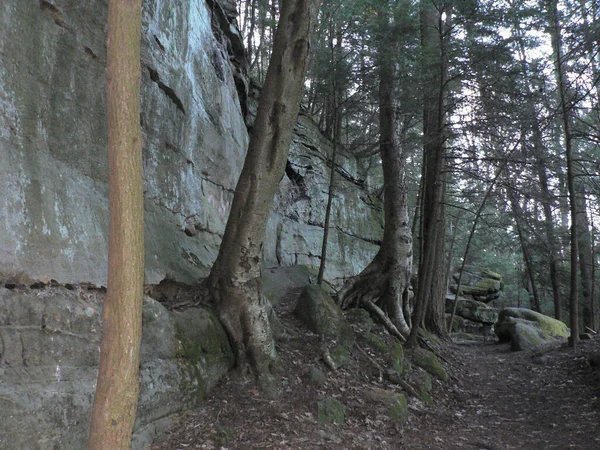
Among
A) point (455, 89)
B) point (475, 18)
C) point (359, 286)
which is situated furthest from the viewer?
point (455, 89)

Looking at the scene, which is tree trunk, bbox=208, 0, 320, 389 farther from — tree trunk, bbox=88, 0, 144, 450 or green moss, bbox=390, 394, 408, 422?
tree trunk, bbox=88, 0, 144, 450

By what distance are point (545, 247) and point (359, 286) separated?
27.1 feet

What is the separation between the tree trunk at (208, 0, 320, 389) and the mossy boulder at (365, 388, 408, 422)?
1.69 m

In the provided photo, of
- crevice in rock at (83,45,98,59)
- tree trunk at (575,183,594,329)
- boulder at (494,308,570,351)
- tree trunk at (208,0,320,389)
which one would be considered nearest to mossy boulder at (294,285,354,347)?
tree trunk at (208,0,320,389)

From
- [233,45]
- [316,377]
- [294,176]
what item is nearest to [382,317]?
[316,377]

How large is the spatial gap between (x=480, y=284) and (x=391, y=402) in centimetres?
2214

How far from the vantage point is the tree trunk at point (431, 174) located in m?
9.98

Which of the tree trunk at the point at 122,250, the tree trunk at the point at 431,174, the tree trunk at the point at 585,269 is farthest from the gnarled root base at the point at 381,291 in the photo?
the tree trunk at the point at 585,269

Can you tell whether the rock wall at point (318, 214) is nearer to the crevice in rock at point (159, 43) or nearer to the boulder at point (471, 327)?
the boulder at point (471, 327)

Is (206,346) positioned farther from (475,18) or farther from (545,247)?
(545,247)

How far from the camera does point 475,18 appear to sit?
10094 mm

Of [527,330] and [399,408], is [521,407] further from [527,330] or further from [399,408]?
[527,330]

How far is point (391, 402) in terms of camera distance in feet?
23.5

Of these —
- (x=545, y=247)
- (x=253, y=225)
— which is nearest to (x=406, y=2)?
(x=253, y=225)
